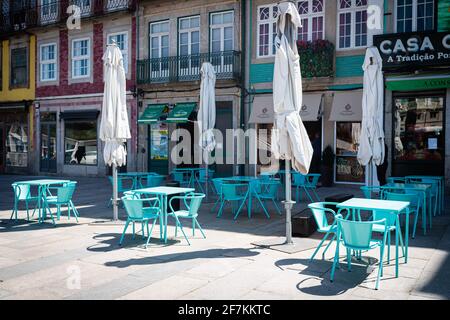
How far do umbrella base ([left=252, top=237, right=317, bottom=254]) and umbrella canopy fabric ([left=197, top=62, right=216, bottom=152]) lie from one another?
Result: 16.5ft

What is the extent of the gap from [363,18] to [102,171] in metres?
12.1

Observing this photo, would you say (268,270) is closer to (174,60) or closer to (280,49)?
(280,49)

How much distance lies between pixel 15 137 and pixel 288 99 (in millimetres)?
20397

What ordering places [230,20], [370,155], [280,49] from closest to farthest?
1. [280,49]
2. [370,155]
3. [230,20]

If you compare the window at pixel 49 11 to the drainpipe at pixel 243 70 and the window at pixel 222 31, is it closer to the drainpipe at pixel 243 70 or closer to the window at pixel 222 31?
the window at pixel 222 31

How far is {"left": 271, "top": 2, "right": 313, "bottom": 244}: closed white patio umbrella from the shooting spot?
6887mm

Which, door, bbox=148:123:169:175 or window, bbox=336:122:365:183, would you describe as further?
door, bbox=148:123:169:175

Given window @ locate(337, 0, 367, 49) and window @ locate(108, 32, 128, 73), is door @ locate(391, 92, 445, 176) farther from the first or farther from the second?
window @ locate(108, 32, 128, 73)

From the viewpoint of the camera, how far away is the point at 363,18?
597 inches

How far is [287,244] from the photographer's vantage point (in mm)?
7023

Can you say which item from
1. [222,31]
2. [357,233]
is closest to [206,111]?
[222,31]

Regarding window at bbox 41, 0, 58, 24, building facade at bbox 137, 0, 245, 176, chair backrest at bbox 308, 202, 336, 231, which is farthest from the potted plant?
window at bbox 41, 0, 58, 24

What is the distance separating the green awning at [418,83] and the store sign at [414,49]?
0.39 meters
